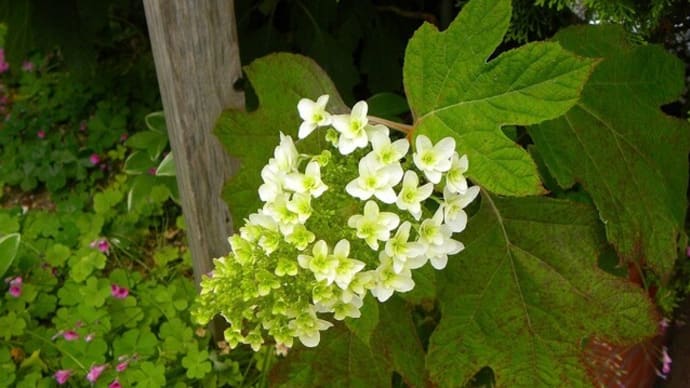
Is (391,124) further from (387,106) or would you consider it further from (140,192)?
(140,192)

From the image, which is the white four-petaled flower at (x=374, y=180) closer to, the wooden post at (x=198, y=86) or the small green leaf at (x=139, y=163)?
the wooden post at (x=198, y=86)

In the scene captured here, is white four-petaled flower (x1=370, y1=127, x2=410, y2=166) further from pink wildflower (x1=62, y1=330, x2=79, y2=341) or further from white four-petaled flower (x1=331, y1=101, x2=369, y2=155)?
pink wildflower (x1=62, y1=330, x2=79, y2=341)

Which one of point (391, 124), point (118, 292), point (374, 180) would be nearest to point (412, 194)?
point (374, 180)

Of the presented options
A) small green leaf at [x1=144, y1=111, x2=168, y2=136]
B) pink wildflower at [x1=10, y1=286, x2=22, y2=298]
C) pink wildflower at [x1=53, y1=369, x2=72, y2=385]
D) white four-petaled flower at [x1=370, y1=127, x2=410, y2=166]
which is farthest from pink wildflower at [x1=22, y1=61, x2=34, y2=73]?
white four-petaled flower at [x1=370, y1=127, x2=410, y2=166]

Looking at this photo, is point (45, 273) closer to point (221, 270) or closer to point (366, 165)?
point (221, 270)

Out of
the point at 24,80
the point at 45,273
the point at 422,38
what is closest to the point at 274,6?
the point at 422,38

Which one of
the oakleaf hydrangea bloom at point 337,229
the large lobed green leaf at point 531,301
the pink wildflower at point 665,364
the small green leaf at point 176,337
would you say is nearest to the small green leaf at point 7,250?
the small green leaf at point 176,337
